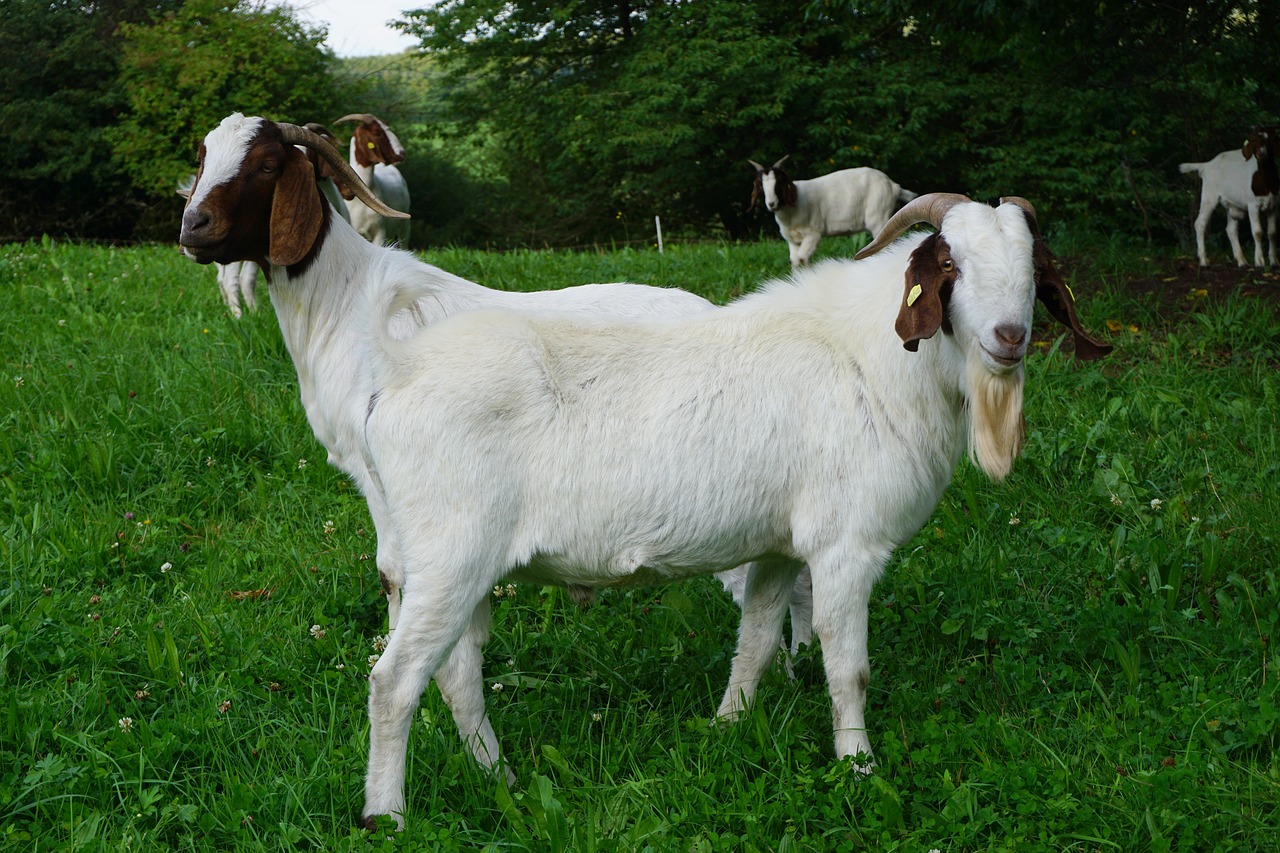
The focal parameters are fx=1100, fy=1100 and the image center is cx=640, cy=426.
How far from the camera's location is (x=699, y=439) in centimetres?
318

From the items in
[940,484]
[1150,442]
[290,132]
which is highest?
[290,132]

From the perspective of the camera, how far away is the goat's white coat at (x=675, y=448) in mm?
3018

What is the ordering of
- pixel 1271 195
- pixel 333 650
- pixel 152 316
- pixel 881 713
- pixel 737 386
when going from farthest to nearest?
pixel 1271 195
pixel 152 316
pixel 333 650
pixel 881 713
pixel 737 386

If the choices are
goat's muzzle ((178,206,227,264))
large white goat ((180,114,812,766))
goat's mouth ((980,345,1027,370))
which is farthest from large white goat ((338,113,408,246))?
goat's mouth ((980,345,1027,370))

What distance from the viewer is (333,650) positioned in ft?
13.3

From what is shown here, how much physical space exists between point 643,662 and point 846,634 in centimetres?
105

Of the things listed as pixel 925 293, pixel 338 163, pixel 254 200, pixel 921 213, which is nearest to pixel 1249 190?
pixel 921 213

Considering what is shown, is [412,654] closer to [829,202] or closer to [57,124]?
[829,202]

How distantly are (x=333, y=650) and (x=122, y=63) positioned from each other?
20811 millimetres

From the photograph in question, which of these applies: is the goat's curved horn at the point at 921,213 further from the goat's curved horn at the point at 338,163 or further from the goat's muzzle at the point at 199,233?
the goat's muzzle at the point at 199,233

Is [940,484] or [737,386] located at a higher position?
[737,386]

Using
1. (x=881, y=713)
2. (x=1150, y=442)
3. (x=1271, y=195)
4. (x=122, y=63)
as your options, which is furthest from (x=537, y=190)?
(x=881, y=713)

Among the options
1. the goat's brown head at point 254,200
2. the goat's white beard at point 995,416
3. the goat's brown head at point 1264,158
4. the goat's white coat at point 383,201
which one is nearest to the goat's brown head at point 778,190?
the goat's white coat at point 383,201

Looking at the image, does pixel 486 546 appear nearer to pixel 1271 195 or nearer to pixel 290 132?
pixel 290 132
